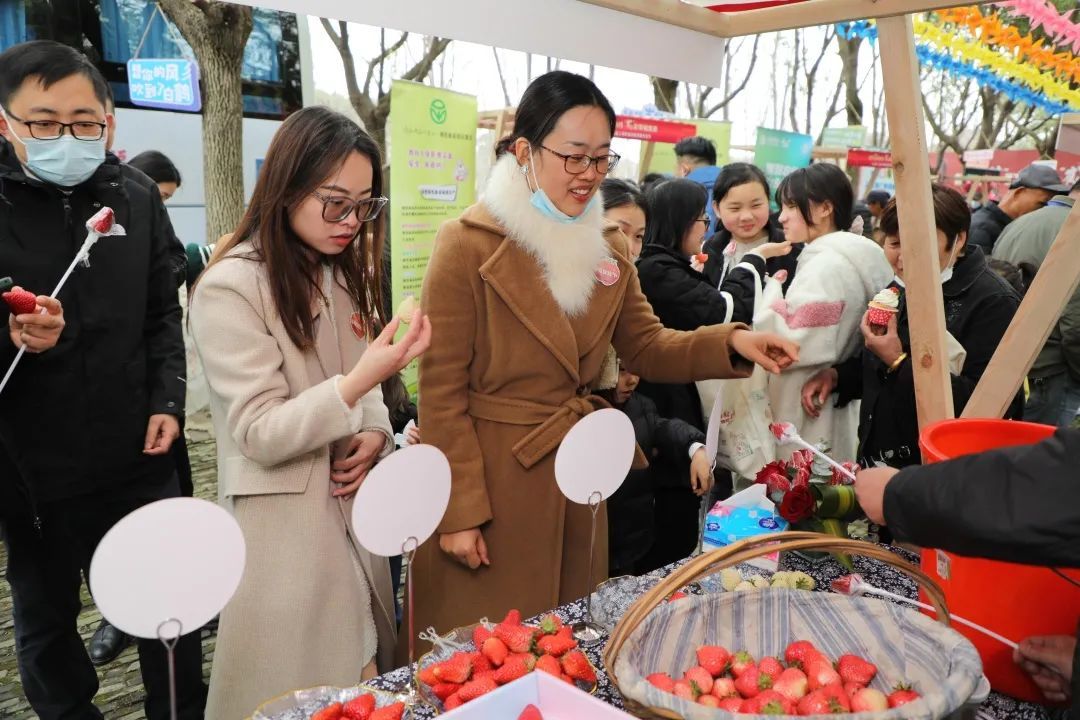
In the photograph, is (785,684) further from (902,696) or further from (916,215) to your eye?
(916,215)

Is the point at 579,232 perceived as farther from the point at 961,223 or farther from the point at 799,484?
the point at 961,223

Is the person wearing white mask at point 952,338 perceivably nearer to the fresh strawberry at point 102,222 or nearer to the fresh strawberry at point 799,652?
the fresh strawberry at point 799,652

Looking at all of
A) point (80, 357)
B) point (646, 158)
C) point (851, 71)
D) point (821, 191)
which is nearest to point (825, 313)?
point (821, 191)

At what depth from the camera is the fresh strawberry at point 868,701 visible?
102cm

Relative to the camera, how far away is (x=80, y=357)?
1.90 meters

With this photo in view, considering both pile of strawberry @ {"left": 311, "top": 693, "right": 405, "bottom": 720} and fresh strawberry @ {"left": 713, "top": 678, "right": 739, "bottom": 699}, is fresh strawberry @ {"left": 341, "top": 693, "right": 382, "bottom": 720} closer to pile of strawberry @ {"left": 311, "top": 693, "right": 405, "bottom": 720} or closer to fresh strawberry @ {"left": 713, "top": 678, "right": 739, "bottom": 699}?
pile of strawberry @ {"left": 311, "top": 693, "right": 405, "bottom": 720}

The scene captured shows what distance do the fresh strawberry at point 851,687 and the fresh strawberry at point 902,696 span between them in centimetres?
4

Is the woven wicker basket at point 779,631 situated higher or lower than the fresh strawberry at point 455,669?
higher

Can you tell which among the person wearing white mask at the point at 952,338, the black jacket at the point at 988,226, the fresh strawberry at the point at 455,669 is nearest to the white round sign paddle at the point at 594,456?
the fresh strawberry at the point at 455,669

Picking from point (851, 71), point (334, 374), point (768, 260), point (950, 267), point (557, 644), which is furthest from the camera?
point (851, 71)

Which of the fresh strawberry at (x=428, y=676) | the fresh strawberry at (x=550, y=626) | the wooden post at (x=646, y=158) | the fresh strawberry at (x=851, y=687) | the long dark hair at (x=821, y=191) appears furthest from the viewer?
the wooden post at (x=646, y=158)

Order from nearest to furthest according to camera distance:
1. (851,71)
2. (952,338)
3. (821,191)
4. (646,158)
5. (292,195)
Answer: (292,195), (952,338), (821,191), (646,158), (851,71)

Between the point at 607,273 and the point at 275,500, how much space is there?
0.88 m

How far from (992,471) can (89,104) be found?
1.98 meters
